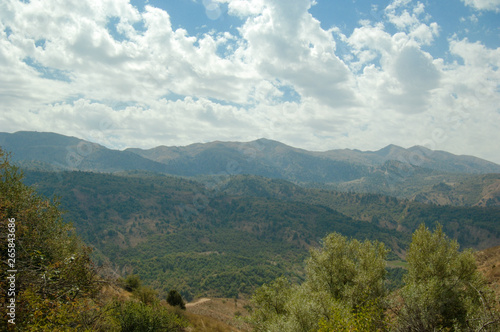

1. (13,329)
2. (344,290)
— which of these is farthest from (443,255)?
(13,329)

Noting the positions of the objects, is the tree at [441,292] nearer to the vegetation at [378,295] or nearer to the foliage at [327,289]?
the vegetation at [378,295]

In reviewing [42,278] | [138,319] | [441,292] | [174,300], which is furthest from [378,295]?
[174,300]

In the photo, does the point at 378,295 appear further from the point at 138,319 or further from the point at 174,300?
the point at 174,300

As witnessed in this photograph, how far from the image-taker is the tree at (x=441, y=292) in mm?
18255

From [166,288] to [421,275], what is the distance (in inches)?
6534

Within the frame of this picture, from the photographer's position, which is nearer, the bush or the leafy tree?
the bush

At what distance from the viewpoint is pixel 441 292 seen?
78.1 ft

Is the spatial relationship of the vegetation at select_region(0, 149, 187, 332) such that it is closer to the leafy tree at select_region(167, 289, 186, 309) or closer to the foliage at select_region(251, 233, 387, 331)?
the leafy tree at select_region(167, 289, 186, 309)

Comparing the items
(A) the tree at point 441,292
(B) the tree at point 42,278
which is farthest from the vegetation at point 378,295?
(B) the tree at point 42,278

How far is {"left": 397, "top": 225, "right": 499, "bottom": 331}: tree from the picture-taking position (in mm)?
18255

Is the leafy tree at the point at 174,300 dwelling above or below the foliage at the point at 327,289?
below

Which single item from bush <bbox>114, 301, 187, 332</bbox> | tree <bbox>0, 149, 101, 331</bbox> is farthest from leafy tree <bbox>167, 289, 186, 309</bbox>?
tree <bbox>0, 149, 101, 331</bbox>

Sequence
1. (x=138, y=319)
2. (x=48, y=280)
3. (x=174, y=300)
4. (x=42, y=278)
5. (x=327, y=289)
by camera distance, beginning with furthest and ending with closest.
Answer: (x=174, y=300), (x=327, y=289), (x=138, y=319), (x=48, y=280), (x=42, y=278)

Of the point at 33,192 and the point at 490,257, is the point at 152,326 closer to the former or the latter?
the point at 33,192
